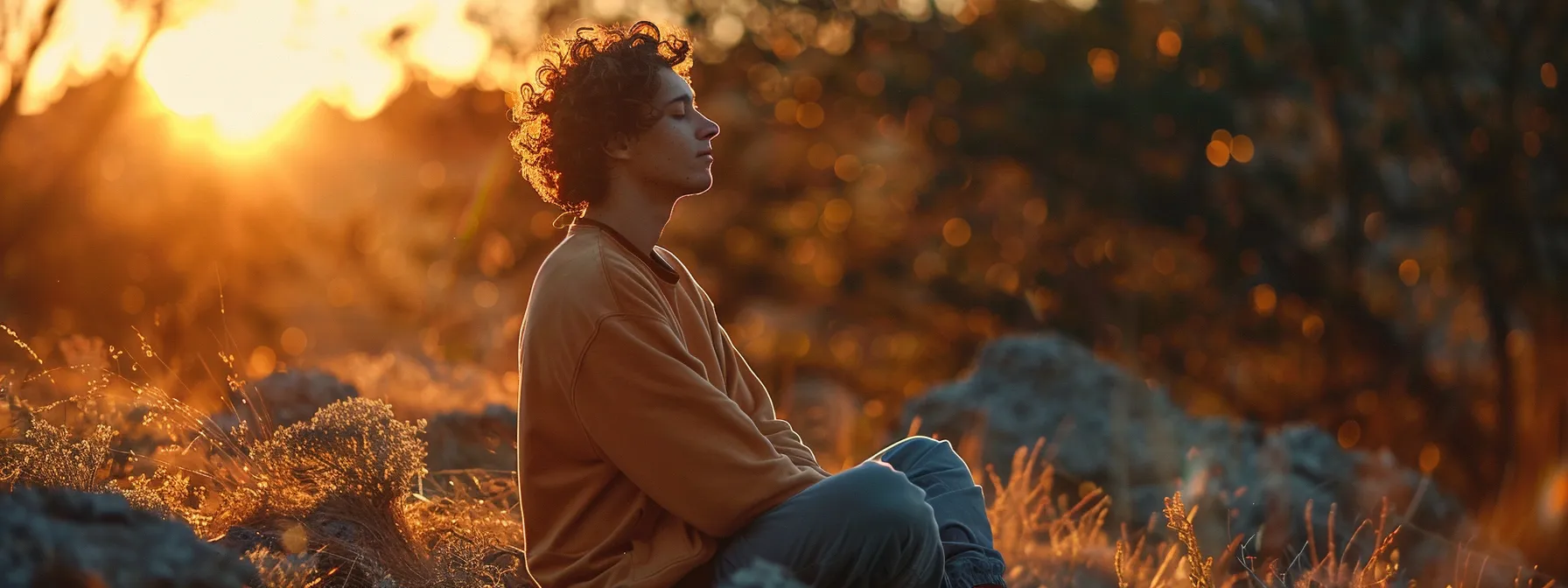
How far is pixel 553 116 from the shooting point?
3.20 meters

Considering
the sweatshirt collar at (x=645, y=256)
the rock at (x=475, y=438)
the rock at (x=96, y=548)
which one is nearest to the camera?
the rock at (x=96, y=548)

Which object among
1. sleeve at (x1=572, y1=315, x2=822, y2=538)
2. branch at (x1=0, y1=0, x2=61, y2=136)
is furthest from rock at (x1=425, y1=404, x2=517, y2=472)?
branch at (x1=0, y1=0, x2=61, y2=136)

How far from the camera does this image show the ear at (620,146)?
3.10 meters

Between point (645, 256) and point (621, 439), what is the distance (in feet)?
1.57

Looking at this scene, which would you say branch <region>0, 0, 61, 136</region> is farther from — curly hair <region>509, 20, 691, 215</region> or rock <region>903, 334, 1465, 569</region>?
curly hair <region>509, 20, 691, 215</region>

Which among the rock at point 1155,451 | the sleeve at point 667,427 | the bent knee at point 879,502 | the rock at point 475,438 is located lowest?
the rock at point 1155,451

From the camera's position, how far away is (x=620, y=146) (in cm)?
311

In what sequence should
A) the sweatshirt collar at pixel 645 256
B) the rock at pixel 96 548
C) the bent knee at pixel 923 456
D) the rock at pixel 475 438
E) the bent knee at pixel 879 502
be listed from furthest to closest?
the rock at pixel 475 438 < the bent knee at pixel 923 456 < the sweatshirt collar at pixel 645 256 < the bent knee at pixel 879 502 < the rock at pixel 96 548

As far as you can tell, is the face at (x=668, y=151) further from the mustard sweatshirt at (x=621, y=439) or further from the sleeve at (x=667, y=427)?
the sleeve at (x=667, y=427)

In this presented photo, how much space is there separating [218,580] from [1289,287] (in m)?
11.5

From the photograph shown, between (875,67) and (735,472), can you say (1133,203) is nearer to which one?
(875,67)

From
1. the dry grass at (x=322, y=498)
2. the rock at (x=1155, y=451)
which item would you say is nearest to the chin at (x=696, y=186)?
the dry grass at (x=322, y=498)

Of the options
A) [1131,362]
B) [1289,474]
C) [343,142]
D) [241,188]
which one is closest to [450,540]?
[1289,474]

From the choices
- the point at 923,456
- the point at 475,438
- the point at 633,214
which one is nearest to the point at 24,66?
the point at 475,438
